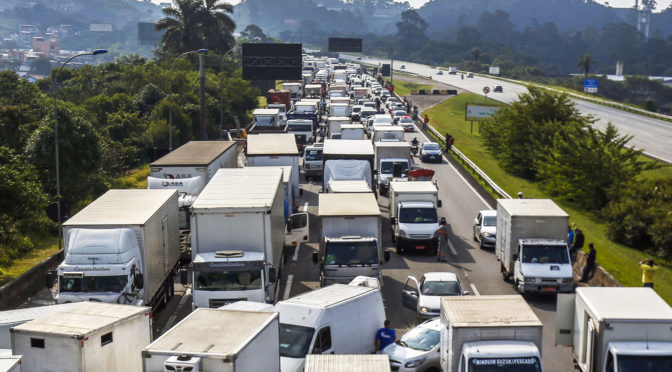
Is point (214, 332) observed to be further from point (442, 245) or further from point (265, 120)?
point (265, 120)

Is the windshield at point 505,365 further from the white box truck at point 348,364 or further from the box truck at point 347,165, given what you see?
the box truck at point 347,165

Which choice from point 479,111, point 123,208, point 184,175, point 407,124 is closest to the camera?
point 123,208

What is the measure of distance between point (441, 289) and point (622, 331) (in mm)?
7460

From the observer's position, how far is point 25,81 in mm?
65188

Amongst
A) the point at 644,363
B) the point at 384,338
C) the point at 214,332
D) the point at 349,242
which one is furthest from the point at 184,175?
the point at 644,363

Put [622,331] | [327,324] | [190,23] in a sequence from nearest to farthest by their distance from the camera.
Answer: [622,331]
[327,324]
[190,23]

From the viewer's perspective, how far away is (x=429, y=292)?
22.1 meters

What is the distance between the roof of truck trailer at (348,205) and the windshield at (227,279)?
5.17 metres

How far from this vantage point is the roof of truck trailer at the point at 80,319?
14.8 metres

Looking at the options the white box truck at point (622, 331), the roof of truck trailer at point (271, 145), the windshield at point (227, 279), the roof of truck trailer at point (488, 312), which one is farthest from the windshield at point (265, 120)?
the white box truck at point (622, 331)

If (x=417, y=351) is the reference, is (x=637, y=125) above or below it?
above

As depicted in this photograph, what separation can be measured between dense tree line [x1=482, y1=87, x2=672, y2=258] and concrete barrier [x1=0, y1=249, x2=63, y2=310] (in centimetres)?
A: 2240

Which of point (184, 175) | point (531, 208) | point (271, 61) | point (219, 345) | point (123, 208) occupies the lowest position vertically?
point (219, 345)

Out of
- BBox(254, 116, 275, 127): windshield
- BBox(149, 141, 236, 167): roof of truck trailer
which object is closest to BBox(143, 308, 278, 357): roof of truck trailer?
BBox(149, 141, 236, 167): roof of truck trailer
